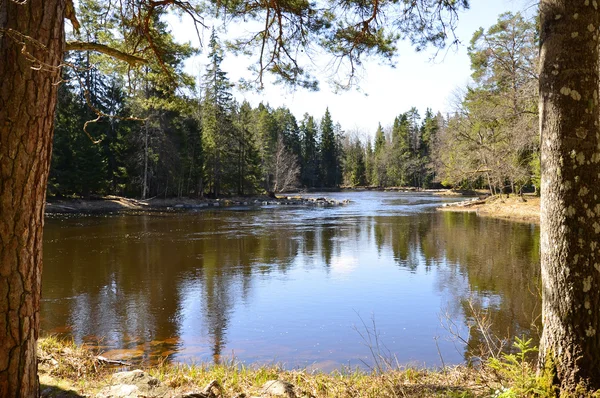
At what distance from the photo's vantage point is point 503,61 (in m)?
25.5

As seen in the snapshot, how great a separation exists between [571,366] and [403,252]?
493 inches

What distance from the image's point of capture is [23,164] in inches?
104

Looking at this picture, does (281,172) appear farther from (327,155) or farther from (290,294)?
(290,294)

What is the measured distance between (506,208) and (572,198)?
2794cm

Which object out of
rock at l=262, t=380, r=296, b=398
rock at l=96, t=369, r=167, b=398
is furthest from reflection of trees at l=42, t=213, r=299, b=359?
rock at l=262, t=380, r=296, b=398

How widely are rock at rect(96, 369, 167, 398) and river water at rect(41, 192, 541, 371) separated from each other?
2.37 metres

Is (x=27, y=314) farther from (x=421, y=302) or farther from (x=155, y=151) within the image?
(x=155, y=151)

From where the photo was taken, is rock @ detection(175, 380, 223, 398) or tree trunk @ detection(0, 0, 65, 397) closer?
tree trunk @ detection(0, 0, 65, 397)

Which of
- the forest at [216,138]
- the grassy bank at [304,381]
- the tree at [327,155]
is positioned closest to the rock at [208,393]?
the grassy bank at [304,381]

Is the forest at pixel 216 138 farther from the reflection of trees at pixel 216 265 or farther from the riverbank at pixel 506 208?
the reflection of trees at pixel 216 265

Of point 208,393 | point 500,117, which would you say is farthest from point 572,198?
point 500,117

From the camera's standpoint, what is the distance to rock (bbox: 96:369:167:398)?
11.9 ft

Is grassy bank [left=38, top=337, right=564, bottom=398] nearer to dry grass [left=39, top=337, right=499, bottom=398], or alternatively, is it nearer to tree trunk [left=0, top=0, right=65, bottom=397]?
dry grass [left=39, top=337, right=499, bottom=398]

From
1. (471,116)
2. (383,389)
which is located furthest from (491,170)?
(383,389)
